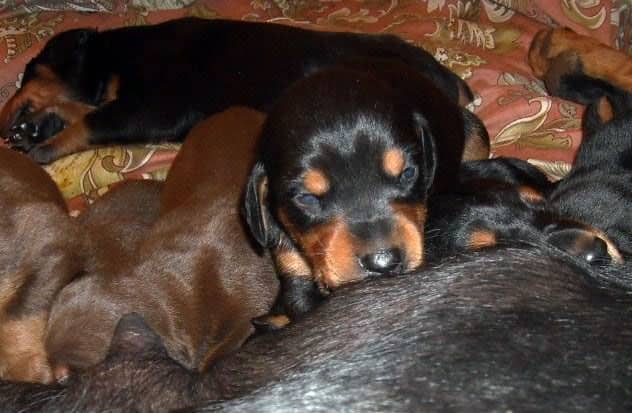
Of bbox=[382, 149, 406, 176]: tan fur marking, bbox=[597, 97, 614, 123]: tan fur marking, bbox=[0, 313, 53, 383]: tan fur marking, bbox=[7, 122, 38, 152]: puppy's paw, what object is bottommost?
bbox=[0, 313, 53, 383]: tan fur marking

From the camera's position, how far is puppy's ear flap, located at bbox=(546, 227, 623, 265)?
76.5 inches

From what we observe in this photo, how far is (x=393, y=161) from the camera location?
215 centimetres

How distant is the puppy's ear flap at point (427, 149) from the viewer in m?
2.35

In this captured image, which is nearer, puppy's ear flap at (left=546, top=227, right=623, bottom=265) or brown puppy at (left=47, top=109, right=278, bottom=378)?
puppy's ear flap at (left=546, top=227, right=623, bottom=265)

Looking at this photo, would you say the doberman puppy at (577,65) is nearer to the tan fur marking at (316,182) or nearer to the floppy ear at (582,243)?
the floppy ear at (582,243)

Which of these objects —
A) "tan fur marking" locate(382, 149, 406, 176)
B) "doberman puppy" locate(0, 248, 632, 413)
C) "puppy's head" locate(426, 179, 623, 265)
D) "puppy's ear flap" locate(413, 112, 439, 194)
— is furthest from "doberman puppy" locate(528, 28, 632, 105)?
"doberman puppy" locate(0, 248, 632, 413)

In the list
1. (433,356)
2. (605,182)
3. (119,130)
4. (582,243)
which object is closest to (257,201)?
(582,243)

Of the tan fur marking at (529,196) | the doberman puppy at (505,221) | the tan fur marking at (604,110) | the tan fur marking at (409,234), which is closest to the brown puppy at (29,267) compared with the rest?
the tan fur marking at (409,234)

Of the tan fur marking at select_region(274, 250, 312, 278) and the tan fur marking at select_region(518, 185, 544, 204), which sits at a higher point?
the tan fur marking at select_region(518, 185, 544, 204)

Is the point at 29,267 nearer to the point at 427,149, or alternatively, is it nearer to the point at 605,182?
the point at 427,149

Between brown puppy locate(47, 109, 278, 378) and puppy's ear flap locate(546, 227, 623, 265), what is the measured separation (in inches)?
37.3

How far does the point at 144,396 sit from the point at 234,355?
0.62ft

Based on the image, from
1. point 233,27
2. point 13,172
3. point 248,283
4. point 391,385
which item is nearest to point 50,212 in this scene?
point 13,172

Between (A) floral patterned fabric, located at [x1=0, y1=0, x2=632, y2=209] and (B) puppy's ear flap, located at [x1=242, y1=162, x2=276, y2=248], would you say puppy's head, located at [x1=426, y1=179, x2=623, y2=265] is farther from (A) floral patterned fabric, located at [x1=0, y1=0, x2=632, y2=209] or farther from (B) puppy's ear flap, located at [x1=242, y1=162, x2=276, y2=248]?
(A) floral patterned fabric, located at [x1=0, y1=0, x2=632, y2=209]
